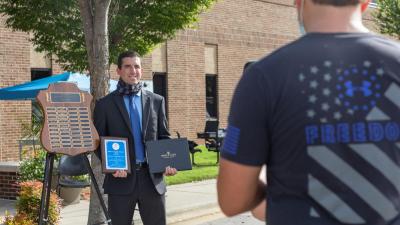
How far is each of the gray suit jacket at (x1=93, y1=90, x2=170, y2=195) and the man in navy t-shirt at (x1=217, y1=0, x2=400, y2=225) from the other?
3055 mm

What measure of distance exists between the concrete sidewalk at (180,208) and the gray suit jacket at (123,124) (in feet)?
12.4

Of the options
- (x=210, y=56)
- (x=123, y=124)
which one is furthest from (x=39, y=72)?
(x=123, y=124)

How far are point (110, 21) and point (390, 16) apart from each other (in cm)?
1267

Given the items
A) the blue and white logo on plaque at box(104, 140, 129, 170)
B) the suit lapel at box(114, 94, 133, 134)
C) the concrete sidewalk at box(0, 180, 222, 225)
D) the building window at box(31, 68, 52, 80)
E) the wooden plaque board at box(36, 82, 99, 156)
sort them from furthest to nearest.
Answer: the building window at box(31, 68, 52, 80)
the concrete sidewalk at box(0, 180, 222, 225)
the wooden plaque board at box(36, 82, 99, 156)
the suit lapel at box(114, 94, 133, 134)
the blue and white logo on plaque at box(104, 140, 129, 170)

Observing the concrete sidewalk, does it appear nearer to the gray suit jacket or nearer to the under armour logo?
the gray suit jacket

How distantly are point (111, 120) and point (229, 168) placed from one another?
319 cm

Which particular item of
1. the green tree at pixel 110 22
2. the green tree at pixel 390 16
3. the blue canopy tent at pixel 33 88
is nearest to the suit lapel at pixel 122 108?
the green tree at pixel 110 22

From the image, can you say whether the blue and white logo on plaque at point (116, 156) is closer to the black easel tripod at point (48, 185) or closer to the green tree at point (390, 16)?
the black easel tripod at point (48, 185)

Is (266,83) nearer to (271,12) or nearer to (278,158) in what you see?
(278,158)

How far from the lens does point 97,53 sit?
285 inches

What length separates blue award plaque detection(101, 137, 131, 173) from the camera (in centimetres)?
480

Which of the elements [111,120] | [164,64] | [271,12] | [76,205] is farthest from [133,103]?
[271,12]

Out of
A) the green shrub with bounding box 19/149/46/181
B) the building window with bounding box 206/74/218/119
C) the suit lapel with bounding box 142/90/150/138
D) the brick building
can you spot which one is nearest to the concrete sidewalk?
the green shrub with bounding box 19/149/46/181

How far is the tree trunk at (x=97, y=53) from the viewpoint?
23.6ft
